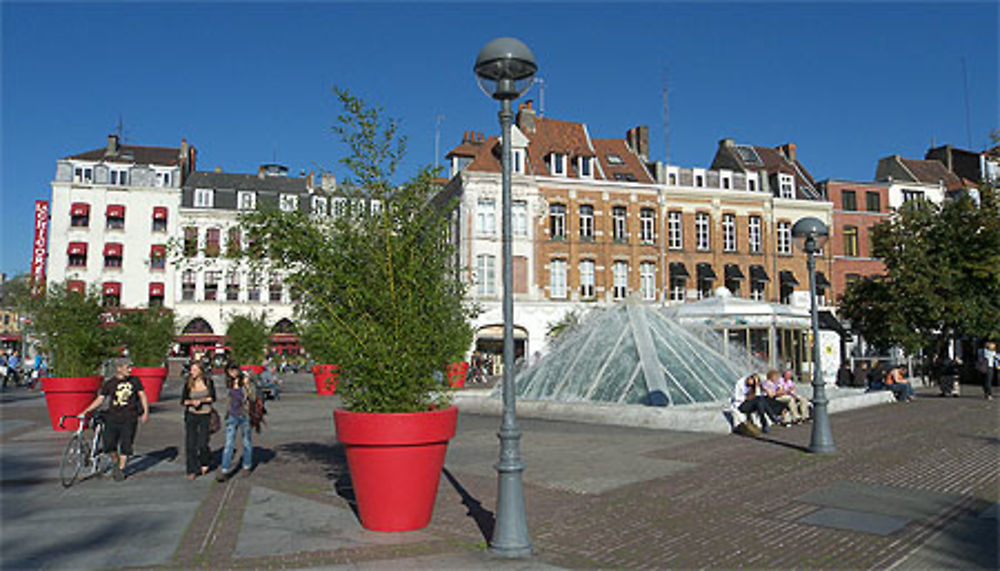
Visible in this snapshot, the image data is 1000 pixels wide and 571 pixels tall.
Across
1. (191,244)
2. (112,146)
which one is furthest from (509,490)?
(112,146)

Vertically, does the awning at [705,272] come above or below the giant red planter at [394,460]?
above

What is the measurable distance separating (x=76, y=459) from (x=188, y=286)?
42.9 metres

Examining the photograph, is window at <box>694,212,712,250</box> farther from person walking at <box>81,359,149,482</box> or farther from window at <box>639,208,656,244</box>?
person walking at <box>81,359,149,482</box>

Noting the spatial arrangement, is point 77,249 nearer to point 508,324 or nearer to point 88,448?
point 88,448

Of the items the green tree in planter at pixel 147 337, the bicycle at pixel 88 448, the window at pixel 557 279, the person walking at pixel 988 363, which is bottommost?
the bicycle at pixel 88 448

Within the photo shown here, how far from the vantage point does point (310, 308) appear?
25.3ft

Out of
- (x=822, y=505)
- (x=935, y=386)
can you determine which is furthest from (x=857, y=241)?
(x=822, y=505)

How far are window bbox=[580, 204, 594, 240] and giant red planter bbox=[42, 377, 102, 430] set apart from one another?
27.8m

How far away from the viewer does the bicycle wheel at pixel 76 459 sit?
30.1ft

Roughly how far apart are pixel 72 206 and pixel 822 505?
5225 centimetres

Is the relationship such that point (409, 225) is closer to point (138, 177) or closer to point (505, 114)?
point (505, 114)

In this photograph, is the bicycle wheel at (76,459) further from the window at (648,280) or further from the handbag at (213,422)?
the window at (648,280)

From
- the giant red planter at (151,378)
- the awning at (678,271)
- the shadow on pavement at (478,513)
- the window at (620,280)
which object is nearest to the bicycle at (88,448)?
the shadow on pavement at (478,513)

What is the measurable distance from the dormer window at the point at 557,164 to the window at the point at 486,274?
19.4 ft
